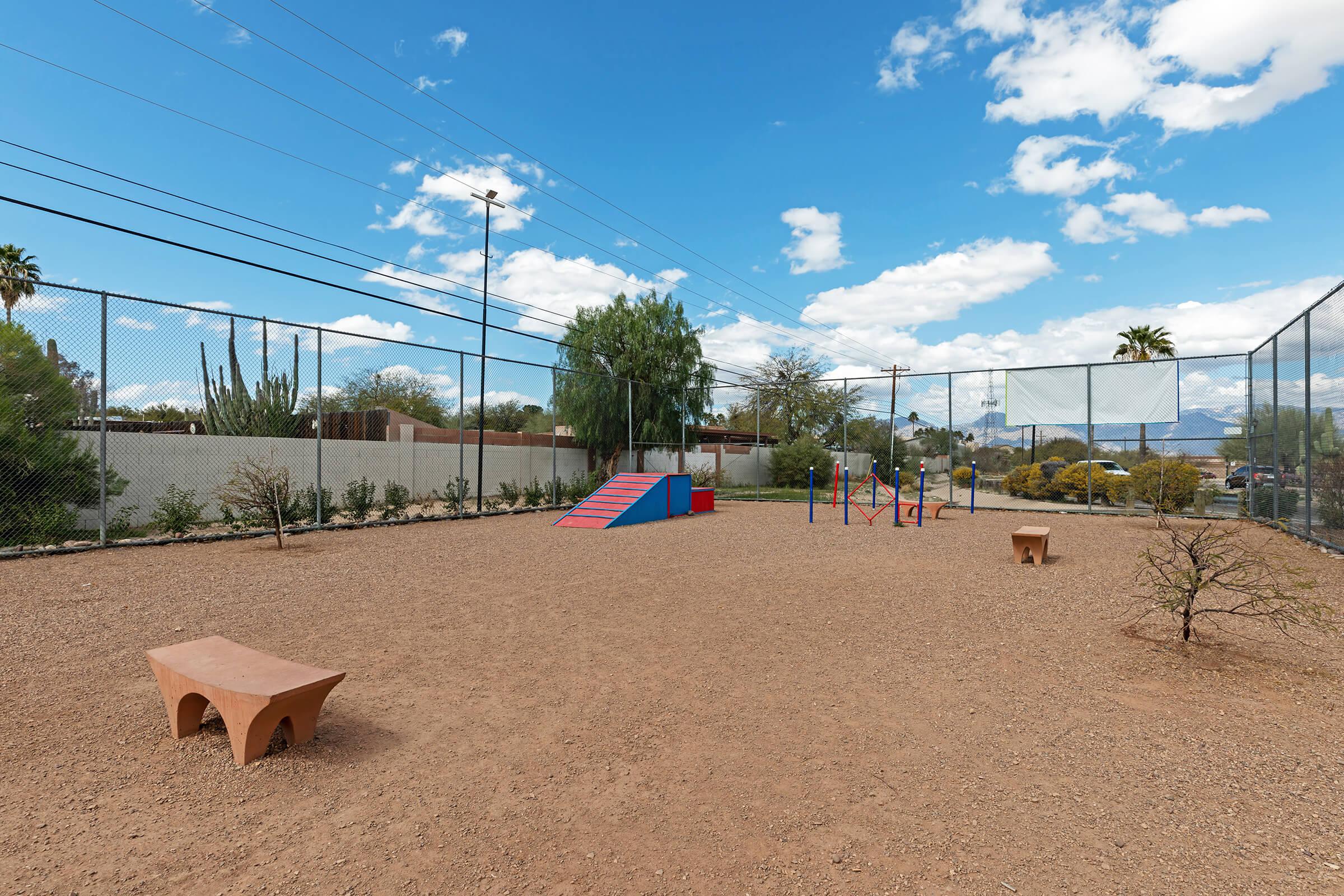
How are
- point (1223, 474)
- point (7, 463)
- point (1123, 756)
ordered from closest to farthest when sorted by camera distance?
point (1123, 756) < point (7, 463) < point (1223, 474)

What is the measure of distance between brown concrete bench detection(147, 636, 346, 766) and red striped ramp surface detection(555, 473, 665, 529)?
9.50 meters

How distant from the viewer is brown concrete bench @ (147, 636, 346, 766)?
3098 mm

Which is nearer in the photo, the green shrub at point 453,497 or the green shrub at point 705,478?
the green shrub at point 453,497

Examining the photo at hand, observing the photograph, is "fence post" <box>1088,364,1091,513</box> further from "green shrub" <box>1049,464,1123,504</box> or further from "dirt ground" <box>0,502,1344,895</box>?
"dirt ground" <box>0,502,1344,895</box>

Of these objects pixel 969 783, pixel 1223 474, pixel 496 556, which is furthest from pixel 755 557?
pixel 1223 474

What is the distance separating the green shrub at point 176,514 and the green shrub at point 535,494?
717 cm

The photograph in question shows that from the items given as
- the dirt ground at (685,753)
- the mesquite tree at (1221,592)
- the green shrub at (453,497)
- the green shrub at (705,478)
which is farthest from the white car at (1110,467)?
the green shrub at (453,497)

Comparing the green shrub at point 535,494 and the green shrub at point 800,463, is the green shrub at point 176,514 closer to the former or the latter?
the green shrub at point 535,494

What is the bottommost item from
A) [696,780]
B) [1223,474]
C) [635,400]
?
[696,780]

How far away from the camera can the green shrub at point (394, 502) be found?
45.0 ft

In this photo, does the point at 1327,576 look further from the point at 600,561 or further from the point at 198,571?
the point at 198,571

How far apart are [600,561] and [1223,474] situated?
44.4 ft

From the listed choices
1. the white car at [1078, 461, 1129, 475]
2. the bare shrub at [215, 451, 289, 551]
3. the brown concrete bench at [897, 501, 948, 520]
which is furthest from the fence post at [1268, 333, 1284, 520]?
the bare shrub at [215, 451, 289, 551]

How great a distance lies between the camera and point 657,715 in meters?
3.75
